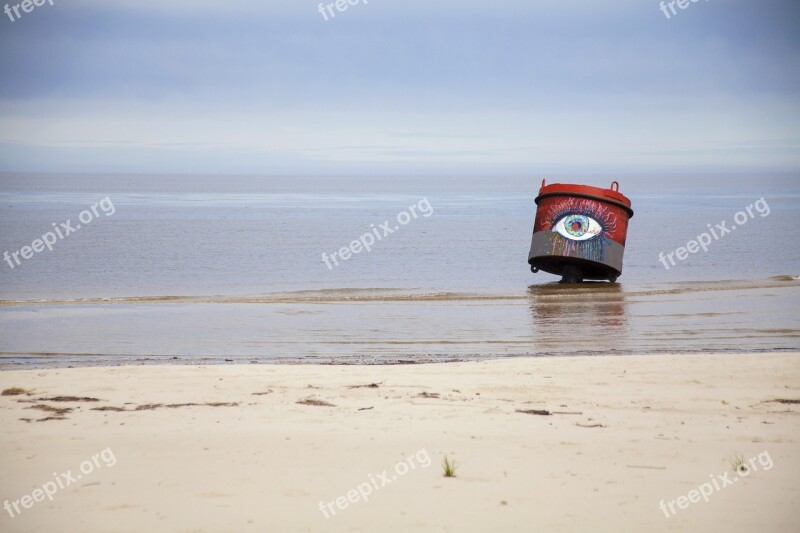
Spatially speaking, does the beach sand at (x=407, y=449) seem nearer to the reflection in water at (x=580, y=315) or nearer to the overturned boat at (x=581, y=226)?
the reflection in water at (x=580, y=315)

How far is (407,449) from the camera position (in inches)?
238

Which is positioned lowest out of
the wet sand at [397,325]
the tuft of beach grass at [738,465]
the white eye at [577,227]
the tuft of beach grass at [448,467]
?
the tuft of beach grass at [448,467]

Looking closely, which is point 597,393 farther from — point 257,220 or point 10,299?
point 257,220

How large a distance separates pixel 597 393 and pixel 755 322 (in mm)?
7035

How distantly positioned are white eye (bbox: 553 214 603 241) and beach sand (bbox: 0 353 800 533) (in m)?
8.40

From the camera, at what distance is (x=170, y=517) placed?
194 inches

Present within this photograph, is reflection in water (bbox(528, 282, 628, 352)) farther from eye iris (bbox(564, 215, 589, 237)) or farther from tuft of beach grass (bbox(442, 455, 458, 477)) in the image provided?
tuft of beach grass (bbox(442, 455, 458, 477))

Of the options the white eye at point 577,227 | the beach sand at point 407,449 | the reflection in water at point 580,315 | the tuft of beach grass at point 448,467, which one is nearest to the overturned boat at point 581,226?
the white eye at point 577,227

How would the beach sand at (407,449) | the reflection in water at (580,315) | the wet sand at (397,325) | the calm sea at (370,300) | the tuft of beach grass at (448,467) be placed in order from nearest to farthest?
the beach sand at (407,449)
the tuft of beach grass at (448,467)
the wet sand at (397,325)
the calm sea at (370,300)
the reflection in water at (580,315)

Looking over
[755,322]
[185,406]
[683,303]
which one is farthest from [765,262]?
[185,406]

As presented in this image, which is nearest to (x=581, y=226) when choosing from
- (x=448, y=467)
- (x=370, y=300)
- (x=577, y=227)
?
(x=577, y=227)

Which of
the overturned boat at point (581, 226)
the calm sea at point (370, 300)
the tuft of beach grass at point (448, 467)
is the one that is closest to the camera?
the tuft of beach grass at point (448, 467)

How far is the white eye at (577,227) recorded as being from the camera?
17.0m

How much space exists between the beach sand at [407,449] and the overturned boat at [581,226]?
841 cm
